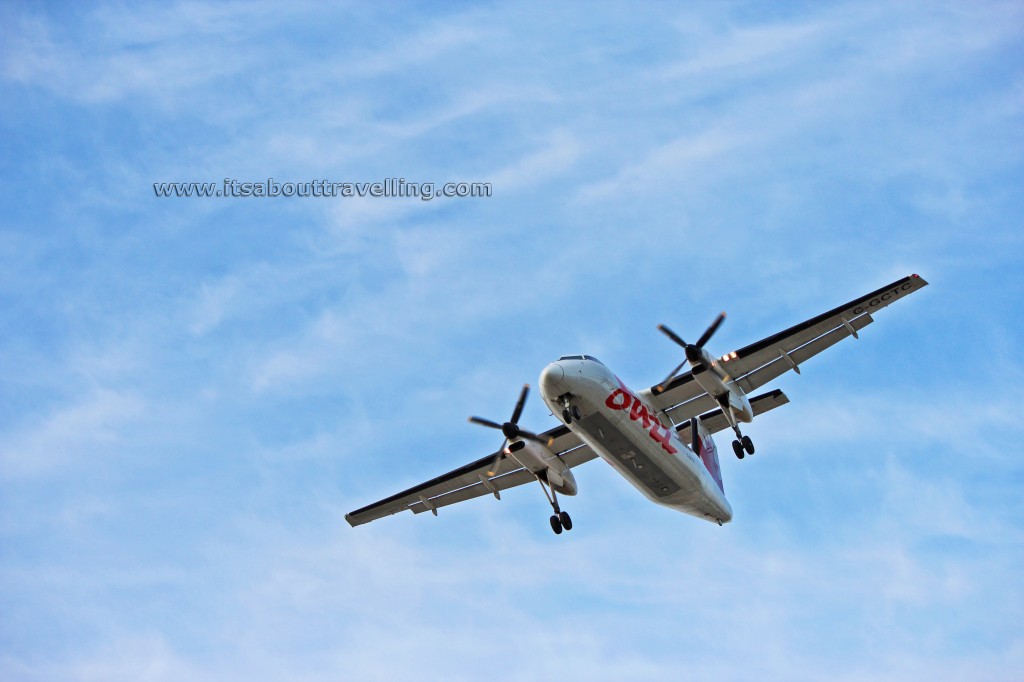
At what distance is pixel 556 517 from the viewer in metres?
37.8

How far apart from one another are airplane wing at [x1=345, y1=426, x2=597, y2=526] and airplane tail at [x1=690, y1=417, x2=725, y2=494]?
3.83 m

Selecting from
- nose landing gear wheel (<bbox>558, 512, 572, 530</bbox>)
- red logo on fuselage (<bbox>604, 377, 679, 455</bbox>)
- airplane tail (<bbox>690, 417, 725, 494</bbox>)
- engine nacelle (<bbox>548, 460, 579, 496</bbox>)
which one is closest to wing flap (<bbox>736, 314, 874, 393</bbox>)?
airplane tail (<bbox>690, 417, 725, 494</bbox>)

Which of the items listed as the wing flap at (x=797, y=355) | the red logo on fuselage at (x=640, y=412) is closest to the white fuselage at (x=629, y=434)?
the red logo on fuselage at (x=640, y=412)

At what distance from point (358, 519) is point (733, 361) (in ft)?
54.6

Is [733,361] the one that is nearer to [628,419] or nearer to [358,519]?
[628,419]

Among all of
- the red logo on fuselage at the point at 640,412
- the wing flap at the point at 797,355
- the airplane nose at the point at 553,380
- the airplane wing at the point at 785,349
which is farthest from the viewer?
the wing flap at the point at 797,355

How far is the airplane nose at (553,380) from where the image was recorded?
2978 cm

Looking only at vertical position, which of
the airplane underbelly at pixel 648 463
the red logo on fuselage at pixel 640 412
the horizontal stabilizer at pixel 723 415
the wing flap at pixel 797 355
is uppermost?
the wing flap at pixel 797 355

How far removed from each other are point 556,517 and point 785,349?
10.3 meters

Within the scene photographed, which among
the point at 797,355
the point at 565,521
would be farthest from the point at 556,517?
the point at 797,355

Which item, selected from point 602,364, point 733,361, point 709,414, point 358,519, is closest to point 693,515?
point 709,414

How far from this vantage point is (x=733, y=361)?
34.0 metres

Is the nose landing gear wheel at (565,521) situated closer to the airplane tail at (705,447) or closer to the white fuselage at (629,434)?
the white fuselage at (629,434)

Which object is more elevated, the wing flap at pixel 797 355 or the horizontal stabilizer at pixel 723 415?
the wing flap at pixel 797 355
